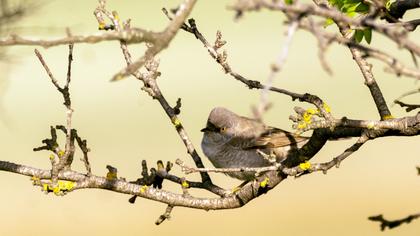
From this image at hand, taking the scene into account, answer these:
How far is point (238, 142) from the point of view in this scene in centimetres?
682

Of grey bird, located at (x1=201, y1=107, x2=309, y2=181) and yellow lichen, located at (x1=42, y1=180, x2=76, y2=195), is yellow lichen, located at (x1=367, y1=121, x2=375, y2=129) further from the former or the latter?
grey bird, located at (x1=201, y1=107, x2=309, y2=181)

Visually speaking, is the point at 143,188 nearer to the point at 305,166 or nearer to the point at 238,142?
the point at 305,166

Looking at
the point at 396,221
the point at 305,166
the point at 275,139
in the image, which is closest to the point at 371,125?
the point at 305,166

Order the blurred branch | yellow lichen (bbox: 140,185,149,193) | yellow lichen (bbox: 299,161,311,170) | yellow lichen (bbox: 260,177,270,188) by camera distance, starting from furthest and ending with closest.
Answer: yellow lichen (bbox: 140,185,149,193) → yellow lichen (bbox: 260,177,270,188) → yellow lichen (bbox: 299,161,311,170) → the blurred branch

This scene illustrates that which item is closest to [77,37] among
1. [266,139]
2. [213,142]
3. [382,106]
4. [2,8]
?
[382,106]

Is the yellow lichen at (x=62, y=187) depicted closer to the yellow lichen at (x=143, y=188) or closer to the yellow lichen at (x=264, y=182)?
the yellow lichen at (x=143, y=188)

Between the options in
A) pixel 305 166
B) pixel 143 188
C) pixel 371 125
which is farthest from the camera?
pixel 143 188

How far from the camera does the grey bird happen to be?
246 inches

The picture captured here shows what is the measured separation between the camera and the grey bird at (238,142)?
6238 millimetres

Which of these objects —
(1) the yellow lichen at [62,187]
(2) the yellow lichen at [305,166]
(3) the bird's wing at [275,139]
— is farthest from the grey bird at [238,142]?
(2) the yellow lichen at [305,166]

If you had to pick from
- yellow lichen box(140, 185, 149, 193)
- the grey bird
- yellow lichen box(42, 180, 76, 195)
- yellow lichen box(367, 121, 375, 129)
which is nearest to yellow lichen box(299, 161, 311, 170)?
yellow lichen box(367, 121, 375, 129)

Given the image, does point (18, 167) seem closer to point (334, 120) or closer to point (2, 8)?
point (2, 8)

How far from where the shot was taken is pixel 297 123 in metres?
3.11

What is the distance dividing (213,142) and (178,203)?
364 centimetres
